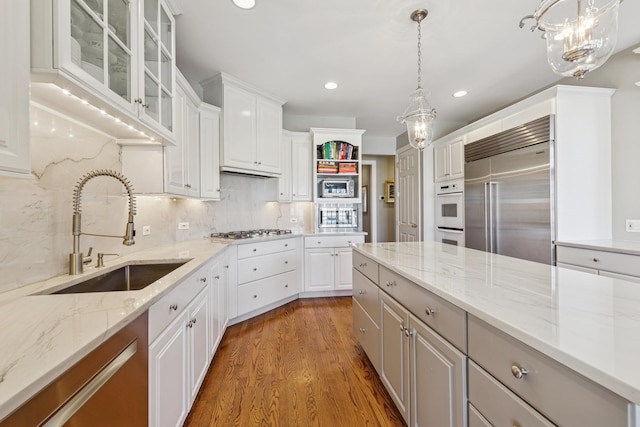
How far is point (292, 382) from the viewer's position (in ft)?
6.16

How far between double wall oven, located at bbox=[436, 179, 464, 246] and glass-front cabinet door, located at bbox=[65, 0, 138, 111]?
3.74 metres

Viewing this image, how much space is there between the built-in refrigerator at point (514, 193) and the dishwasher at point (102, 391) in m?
3.22

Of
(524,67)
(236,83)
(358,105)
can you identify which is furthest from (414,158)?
(236,83)

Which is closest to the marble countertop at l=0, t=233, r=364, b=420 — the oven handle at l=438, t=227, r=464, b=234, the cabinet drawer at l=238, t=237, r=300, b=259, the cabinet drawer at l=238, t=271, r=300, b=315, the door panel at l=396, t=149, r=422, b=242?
the cabinet drawer at l=238, t=237, r=300, b=259

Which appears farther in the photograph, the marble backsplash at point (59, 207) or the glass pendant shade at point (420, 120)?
the glass pendant shade at point (420, 120)

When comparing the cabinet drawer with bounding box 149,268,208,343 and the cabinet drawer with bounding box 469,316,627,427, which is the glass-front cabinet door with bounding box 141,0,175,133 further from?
the cabinet drawer with bounding box 469,316,627,427

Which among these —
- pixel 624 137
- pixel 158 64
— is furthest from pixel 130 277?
pixel 624 137

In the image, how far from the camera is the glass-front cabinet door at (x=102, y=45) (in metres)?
0.99

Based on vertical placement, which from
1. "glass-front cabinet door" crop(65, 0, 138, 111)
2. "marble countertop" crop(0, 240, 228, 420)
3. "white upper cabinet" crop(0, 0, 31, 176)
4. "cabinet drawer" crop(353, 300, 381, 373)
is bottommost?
"cabinet drawer" crop(353, 300, 381, 373)

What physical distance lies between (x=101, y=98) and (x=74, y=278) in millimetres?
883

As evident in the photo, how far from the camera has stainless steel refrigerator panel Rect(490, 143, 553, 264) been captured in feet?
8.34

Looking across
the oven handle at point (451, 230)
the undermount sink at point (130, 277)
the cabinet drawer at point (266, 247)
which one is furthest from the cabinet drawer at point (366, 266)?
the oven handle at point (451, 230)

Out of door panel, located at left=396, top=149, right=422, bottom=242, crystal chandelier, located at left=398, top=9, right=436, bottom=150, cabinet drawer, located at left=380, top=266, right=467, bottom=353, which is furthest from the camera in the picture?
door panel, located at left=396, top=149, right=422, bottom=242

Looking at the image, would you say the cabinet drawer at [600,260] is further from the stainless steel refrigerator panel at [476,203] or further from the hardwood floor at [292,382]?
the hardwood floor at [292,382]
